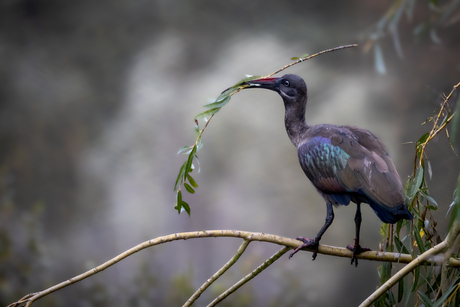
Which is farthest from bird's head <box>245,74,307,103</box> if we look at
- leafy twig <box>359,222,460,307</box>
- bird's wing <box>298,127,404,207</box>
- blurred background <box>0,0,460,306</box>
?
blurred background <box>0,0,460,306</box>

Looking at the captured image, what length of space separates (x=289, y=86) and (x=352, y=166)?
39 centimetres

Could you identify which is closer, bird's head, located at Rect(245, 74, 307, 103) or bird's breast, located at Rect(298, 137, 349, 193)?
bird's breast, located at Rect(298, 137, 349, 193)

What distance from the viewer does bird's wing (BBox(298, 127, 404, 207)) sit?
1104 mm

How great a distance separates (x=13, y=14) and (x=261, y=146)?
1.91 metres

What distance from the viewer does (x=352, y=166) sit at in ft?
3.85

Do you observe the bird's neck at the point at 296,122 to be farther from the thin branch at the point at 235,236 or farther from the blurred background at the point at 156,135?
the blurred background at the point at 156,135

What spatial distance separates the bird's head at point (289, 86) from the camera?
1.39 metres

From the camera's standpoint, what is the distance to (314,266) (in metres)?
2.56

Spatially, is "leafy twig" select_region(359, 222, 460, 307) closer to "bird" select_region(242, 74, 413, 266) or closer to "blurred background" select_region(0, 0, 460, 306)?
"bird" select_region(242, 74, 413, 266)

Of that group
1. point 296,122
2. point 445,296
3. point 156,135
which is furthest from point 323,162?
point 156,135

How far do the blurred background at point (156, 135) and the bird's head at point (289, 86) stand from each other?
1.19 meters

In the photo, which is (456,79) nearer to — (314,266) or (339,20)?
(339,20)

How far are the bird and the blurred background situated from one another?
1203 millimetres

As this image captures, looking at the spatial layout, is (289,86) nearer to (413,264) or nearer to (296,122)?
(296,122)
